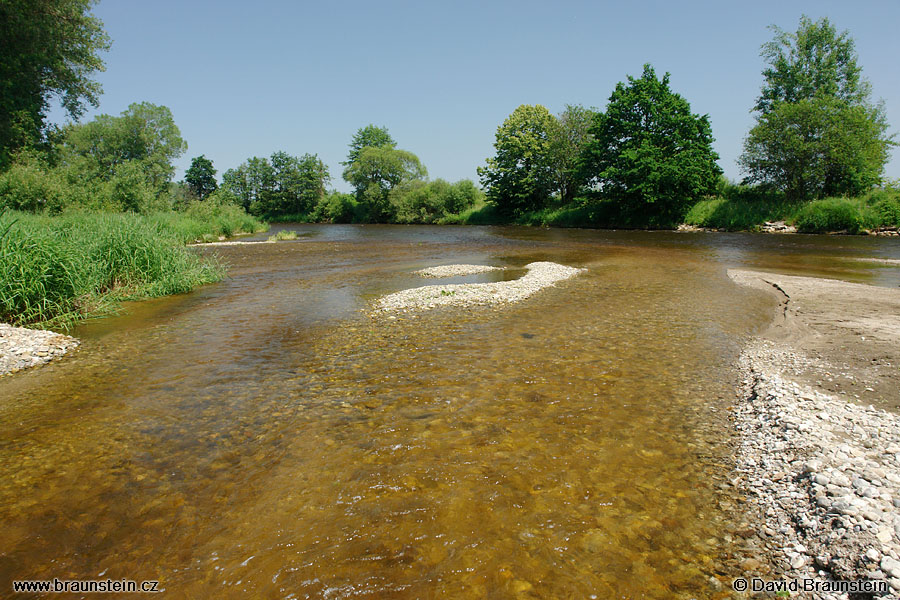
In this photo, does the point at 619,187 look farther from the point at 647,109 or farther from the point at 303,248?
the point at 303,248

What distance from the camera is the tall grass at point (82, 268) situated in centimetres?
1107

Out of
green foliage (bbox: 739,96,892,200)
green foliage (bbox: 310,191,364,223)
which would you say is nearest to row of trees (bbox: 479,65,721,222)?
green foliage (bbox: 739,96,892,200)

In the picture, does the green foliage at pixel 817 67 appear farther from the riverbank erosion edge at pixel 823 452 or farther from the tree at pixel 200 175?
the tree at pixel 200 175

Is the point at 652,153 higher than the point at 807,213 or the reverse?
higher

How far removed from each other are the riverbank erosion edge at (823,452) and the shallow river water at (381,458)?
0.37 metres

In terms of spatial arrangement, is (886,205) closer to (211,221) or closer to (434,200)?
(434,200)

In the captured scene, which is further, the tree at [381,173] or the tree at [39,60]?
the tree at [381,173]

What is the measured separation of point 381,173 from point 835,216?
2829 inches

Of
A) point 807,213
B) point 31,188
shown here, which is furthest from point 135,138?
point 807,213

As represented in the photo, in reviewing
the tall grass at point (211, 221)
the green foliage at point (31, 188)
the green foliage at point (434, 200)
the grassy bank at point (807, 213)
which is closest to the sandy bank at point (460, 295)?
the green foliage at point (31, 188)

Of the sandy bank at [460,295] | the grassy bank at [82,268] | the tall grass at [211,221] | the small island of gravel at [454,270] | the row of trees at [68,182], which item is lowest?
the sandy bank at [460,295]

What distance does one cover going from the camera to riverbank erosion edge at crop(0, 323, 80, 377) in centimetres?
911

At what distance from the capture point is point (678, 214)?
159 feet

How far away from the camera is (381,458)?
18.6 feet
